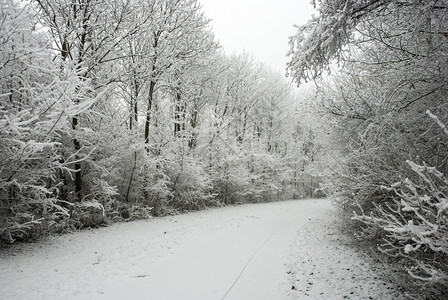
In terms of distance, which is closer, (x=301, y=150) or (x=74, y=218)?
(x=74, y=218)

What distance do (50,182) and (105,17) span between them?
6.32 meters

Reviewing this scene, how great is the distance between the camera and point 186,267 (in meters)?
6.14

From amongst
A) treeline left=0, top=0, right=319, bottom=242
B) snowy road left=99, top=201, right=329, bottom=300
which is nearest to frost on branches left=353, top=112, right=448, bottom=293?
snowy road left=99, top=201, right=329, bottom=300

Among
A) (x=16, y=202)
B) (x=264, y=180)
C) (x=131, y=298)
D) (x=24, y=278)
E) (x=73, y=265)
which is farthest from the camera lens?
(x=264, y=180)

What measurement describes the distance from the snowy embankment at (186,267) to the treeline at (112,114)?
112 cm

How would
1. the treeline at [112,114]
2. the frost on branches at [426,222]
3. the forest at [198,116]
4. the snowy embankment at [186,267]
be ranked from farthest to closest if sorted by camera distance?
the treeline at [112,114] → the snowy embankment at [186,267] → the forest at [198,116] → the frost on branches at [426,222]

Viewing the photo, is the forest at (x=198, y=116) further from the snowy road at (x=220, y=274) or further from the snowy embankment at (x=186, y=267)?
the snowy road at (x=220, y=274)

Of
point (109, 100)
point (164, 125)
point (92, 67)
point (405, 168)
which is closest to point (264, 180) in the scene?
point (164, 125)

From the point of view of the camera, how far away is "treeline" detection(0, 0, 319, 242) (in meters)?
6.52

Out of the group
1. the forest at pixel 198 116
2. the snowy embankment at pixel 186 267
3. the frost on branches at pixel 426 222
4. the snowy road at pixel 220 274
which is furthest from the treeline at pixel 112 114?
the frost on branches at pixel 426 222

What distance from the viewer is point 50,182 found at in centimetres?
917

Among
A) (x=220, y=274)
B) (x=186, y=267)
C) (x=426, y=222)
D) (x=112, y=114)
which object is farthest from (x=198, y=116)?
(x=426, y=222)

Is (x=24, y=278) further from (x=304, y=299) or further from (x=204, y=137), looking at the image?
(x=204, y=137)

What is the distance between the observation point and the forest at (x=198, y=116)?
3.98 m
